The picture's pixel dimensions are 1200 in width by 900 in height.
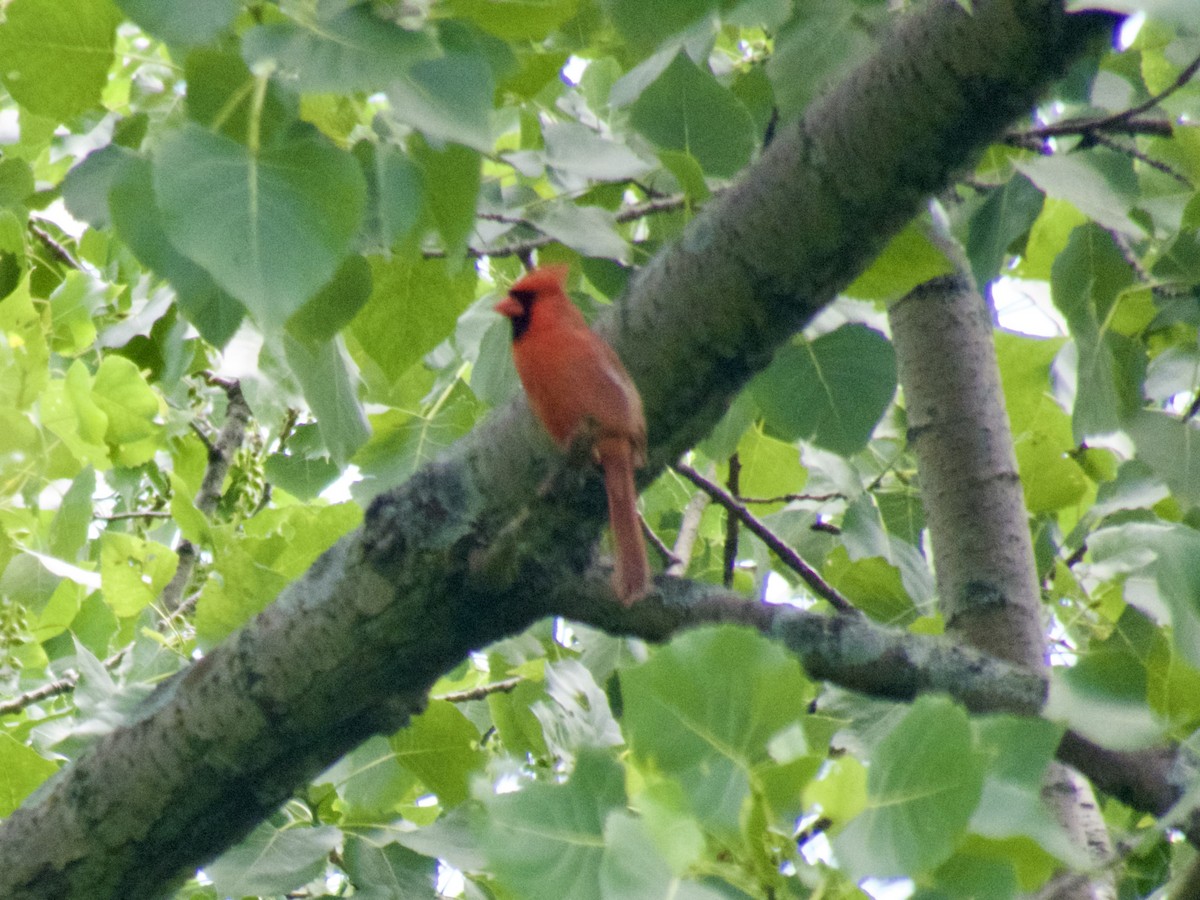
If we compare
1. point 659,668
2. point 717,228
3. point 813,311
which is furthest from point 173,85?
point 659,668

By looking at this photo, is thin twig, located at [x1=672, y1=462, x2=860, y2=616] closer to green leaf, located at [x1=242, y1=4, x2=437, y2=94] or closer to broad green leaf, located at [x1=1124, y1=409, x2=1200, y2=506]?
broad green leaf, located at [x1=1124, y1=409, x2=1200, y2=506]

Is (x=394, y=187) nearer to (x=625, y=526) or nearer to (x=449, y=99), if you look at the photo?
(x=449, y=99)

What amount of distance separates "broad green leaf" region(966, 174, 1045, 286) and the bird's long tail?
773mm

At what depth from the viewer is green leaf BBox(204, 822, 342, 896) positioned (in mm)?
2170

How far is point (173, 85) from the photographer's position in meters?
1.87

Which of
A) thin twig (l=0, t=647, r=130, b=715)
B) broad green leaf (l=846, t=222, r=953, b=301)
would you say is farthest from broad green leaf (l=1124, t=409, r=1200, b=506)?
thin twig (l=0, t=647, r=130, b=715)

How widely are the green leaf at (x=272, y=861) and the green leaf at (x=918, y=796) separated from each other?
1237 millimetres

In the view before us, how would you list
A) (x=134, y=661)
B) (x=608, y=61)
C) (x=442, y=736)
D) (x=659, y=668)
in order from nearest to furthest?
1. (x=659, y=668)
2. (x=442, y=736)
3. (x=134, y=661)
4. (x=608, y=61)

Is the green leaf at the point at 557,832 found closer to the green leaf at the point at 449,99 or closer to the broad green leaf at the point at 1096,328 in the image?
the green leaf at the point at 449,99

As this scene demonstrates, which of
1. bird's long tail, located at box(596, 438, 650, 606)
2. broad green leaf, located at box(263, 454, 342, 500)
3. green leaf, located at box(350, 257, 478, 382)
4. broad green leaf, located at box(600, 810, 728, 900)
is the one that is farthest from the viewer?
broad green leaf, located at box(263, 454, 342, 500)

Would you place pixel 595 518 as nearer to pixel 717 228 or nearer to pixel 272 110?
pixel 717 228

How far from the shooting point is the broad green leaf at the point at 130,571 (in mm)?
2803

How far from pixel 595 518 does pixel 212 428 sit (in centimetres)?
265

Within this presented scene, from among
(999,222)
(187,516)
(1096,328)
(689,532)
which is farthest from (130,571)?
(1096,328)
